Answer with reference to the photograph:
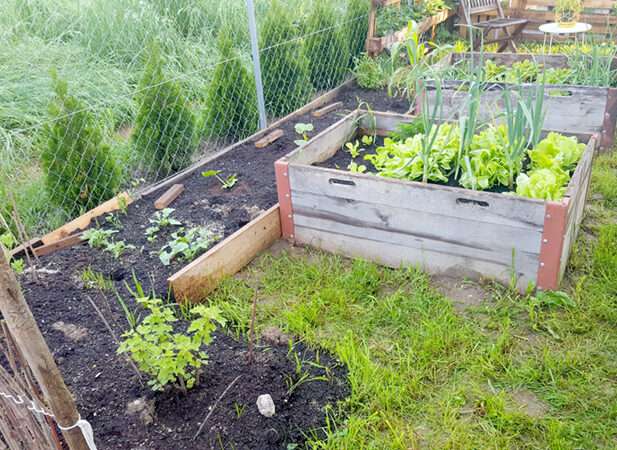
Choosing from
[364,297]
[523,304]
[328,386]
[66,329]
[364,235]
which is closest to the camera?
[328,386]

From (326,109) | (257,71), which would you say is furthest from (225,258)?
(326,109)

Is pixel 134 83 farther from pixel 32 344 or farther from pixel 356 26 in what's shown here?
pixel 32 344

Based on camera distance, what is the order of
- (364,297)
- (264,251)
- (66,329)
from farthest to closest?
(264,251) → (364,297) → (66,329)

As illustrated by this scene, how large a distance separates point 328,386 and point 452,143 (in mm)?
1484

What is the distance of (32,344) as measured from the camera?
1220 mm

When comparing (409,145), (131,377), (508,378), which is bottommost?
(508,378)

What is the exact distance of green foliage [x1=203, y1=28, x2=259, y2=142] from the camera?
4254 mm

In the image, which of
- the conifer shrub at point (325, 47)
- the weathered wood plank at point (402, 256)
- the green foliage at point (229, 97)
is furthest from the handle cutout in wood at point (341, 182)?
the conifer shrub at point (325, 47)

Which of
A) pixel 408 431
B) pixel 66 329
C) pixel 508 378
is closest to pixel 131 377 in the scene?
pixel 66 329

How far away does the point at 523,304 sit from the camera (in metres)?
2.58

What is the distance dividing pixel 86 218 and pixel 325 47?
320cm

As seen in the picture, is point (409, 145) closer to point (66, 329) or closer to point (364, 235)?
point (364, 235)

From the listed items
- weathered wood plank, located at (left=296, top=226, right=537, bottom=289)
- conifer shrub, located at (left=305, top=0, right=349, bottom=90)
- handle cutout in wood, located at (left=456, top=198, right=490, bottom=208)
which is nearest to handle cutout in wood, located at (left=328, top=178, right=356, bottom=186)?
weathered wood plank, located at (left=296, top=226, right=537, bottom=289)

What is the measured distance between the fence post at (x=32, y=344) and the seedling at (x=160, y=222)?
1.78 m
